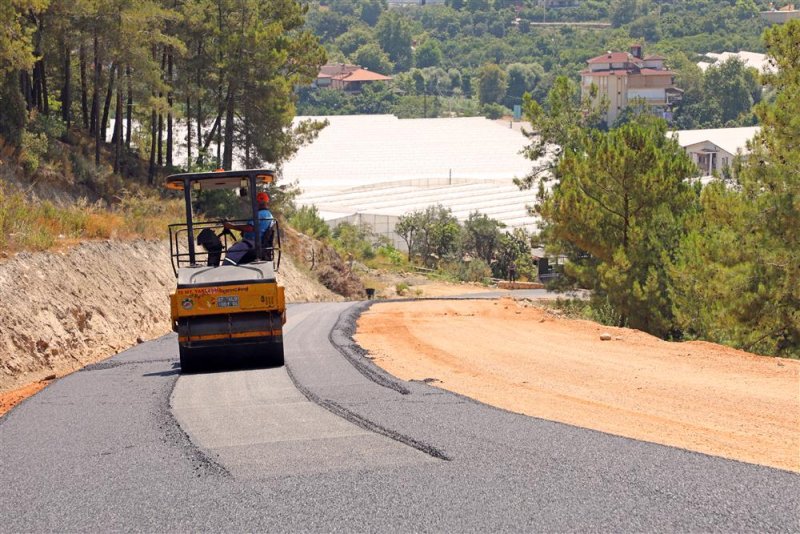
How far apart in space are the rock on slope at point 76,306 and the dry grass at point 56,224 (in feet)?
1.34

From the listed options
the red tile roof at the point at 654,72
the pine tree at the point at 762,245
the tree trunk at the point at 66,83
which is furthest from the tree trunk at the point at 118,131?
the red tile roof at the point at 654,72

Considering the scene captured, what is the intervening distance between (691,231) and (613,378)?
47.8 feet

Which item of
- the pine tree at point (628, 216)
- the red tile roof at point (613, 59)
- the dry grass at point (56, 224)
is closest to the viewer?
the dry grass at point (56, 224)

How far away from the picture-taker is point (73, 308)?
2102 cm

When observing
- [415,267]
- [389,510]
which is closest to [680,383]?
[389,510]

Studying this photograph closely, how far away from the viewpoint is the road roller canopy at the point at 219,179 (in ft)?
53.1

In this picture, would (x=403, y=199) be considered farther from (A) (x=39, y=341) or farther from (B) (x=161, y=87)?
(A) (x=39, y=341)

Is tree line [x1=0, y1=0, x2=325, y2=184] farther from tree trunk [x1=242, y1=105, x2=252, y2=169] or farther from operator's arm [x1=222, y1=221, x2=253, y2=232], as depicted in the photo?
operator's arm [x1=222, y1=221, x2=253, y2=232]

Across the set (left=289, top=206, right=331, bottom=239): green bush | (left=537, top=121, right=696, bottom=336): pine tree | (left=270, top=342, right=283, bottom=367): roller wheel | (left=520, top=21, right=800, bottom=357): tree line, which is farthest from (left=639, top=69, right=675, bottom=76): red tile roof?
(left=270, top=342, right=283, bottom=367): roller wheel

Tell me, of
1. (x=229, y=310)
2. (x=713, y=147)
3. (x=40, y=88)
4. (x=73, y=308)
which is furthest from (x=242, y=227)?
(x=713, y=147)

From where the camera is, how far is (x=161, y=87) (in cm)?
4250

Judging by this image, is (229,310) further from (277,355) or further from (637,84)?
(637,84)

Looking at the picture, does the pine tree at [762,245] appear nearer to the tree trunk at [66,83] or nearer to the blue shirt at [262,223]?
the blue shirt at [262,223]

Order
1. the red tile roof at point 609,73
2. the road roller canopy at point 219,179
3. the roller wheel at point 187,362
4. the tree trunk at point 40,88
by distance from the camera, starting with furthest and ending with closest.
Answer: the red tile roof at point 609,73, the tree trunk at point 40,88, the road roller canopy at point 219,179, the roller wheel at point 187,362
